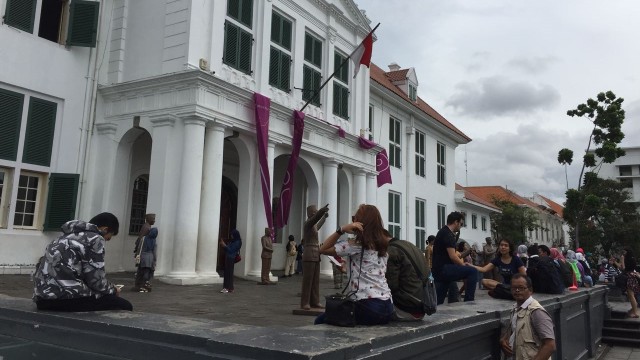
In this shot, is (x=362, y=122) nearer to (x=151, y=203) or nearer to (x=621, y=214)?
(x=151, y=203)

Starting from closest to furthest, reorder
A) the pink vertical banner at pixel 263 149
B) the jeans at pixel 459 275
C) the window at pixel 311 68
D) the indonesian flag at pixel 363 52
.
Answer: the jeans at pixel 459 275, the pink vertical banner at pixel 263 149, the indonesian flag at pixel 363 52, the window at pixel 311 68

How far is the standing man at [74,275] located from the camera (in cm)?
400

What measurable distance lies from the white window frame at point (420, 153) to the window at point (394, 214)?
279cm

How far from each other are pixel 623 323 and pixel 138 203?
13156mm

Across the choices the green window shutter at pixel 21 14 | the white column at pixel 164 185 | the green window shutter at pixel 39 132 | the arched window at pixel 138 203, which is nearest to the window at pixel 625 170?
the arched window at pixel 138 203

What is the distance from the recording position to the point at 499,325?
4.80m

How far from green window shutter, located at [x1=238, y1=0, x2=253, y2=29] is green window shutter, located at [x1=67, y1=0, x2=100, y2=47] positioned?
3.83 m

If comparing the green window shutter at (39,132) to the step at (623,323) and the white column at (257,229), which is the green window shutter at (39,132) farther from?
the step at (623,323)

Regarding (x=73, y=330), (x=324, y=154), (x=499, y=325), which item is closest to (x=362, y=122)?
(x=324, y=154)

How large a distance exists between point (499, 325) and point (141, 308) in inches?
204

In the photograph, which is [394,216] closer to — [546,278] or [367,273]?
[546,278]

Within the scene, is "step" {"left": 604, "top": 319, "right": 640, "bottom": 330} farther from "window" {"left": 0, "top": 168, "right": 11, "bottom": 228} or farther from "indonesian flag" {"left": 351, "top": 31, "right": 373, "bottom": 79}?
"window" {"left": 0, "top": 168, "right": 11, "bottom": 228}

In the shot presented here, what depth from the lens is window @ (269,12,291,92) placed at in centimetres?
1506

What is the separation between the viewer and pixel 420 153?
26578 mm
